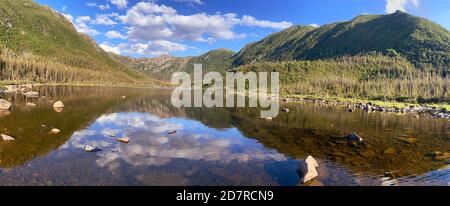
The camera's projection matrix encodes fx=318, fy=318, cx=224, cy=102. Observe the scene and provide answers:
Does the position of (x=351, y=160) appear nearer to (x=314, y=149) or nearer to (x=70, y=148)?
(x=314, y=149)

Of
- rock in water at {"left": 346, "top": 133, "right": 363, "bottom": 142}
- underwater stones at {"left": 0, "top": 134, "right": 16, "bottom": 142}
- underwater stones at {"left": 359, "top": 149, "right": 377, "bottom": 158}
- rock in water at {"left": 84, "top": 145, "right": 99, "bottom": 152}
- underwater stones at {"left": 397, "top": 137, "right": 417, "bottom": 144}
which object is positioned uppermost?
underwater stones at {"left": 0, "top": 134, "right": 16, "bottom": 142}

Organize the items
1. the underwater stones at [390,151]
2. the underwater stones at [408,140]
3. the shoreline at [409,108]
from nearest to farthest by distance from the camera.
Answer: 1. the underwater stones at [390,151]
2. the underwater stones at [408,140]
3. the shoreline at [409,108]

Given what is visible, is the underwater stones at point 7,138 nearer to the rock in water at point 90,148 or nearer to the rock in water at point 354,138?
the rock in water at point 90,148

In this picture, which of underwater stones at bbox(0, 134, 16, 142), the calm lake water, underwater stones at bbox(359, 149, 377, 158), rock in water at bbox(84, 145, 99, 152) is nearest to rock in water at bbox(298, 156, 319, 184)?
the calm lake water

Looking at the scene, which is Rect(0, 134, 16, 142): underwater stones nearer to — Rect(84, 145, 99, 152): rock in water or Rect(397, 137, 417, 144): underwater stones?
Rect(84, 145, 99, 152): rock in water

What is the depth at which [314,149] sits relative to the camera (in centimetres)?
3572

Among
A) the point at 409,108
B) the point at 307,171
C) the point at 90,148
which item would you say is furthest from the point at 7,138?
the point at 409,108

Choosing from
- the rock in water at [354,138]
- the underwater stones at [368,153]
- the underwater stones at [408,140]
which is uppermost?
the rock in water at [354,138]

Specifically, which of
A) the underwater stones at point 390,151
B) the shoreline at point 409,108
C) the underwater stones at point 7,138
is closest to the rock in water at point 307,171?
the underwater stones at point 390,151
